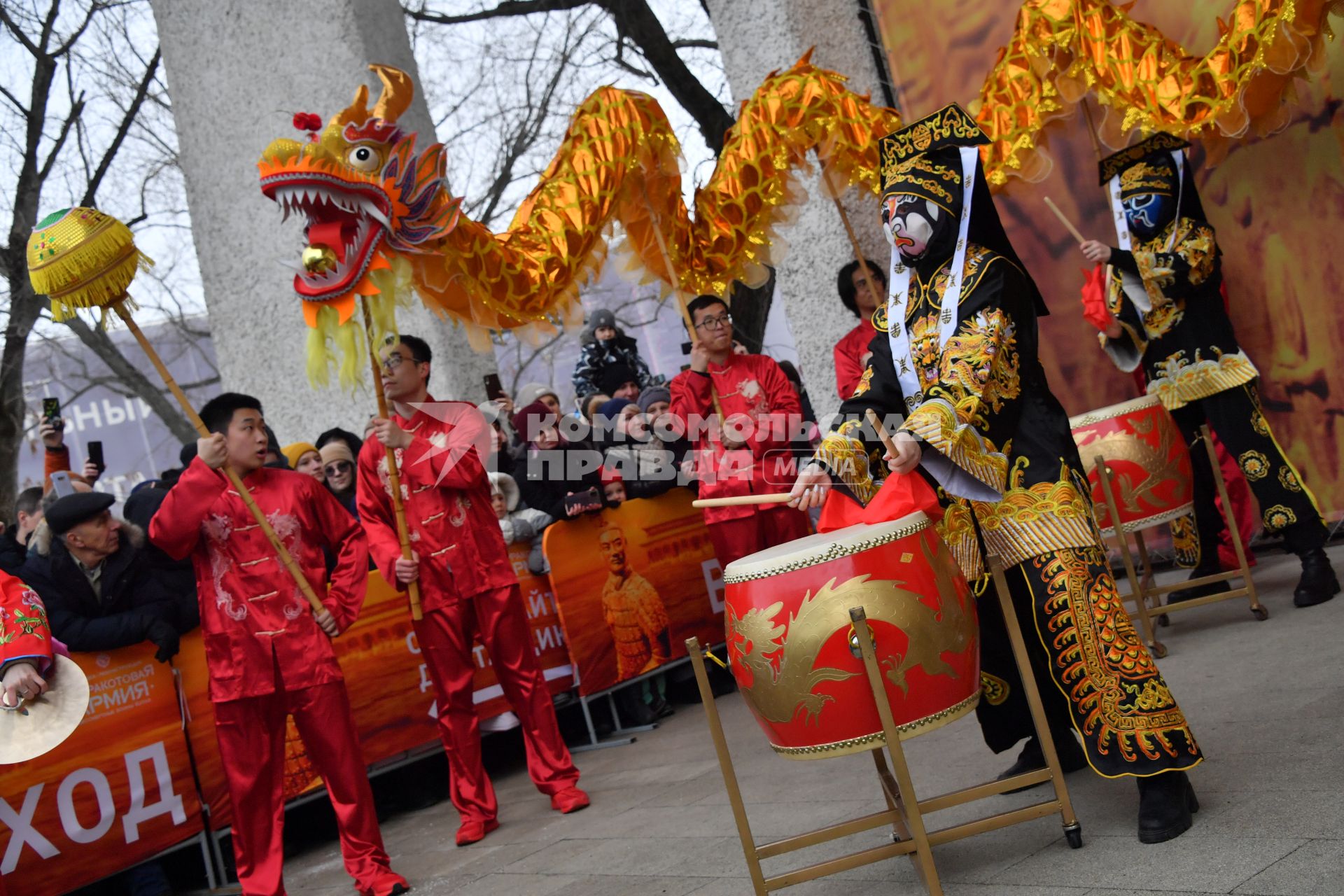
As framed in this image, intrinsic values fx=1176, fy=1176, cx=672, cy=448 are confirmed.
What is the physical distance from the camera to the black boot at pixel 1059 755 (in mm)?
3230

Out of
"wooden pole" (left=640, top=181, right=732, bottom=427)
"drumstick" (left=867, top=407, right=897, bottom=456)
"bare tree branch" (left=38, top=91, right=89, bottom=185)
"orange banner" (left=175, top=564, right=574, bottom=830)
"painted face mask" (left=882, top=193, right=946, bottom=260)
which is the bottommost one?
"orange banner" (left=175, top=564, right=574, bottom=830)

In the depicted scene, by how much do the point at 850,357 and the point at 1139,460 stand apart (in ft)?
5.46

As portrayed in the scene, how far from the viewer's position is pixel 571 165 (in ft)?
14.6

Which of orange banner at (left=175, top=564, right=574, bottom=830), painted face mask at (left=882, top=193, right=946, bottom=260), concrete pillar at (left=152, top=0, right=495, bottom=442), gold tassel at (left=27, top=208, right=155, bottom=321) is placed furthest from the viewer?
concrete pillar at (left=152, top=0, right=495, bottom=442)

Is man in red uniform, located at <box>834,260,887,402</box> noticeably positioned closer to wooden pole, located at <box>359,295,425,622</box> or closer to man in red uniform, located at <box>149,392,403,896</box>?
wooden pole, located at <box>359,295,425,622</box>

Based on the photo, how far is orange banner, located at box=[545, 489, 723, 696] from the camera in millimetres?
5738

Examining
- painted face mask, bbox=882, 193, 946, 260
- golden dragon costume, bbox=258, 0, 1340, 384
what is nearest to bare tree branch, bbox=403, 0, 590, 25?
golden dragon costume, bbox=258, 0, 1340, 384

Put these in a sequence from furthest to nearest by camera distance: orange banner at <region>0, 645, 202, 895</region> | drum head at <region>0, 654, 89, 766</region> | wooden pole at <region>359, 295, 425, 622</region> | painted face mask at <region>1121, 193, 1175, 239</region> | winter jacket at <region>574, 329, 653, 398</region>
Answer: winter jacket at <region>574, 329, 653, 398</region> → painted face mask at <region>1121, 193, 1175, 239</region> → wooden pole at <region>359, 295, 425, 622</region> → orange banner at <region>0, 645, 202, 895</region> → drum head at <region>0, 654, 89, 766</region>

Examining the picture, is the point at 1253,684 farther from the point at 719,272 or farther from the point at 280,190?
the point at 280,190

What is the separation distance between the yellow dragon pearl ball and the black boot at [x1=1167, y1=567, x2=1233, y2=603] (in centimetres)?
381

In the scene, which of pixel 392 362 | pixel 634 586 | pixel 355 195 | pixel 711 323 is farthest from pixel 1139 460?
pixel 355 195

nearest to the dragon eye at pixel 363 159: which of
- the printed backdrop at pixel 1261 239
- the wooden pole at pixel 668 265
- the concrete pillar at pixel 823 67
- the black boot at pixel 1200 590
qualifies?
the wooden pole at pixel 668 265

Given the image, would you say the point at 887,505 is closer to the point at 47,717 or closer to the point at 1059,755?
the point at 1059,755

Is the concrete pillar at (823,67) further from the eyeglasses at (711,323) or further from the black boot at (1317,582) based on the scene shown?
the black boot at (1317,582)
